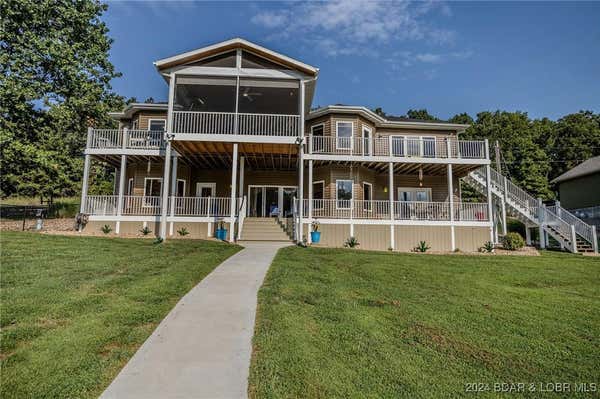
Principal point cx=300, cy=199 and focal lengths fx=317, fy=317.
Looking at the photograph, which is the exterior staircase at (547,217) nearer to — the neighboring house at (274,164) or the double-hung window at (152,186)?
the neighboring house at (274,164)

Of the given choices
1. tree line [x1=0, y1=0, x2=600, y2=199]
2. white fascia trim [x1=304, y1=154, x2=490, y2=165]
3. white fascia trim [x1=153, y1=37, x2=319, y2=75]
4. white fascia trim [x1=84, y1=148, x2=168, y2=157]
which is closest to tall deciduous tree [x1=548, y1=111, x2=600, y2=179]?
white fascia trim [x1=304, y1=154, x2=490, y2=165]

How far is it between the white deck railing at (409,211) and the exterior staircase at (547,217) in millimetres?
2962

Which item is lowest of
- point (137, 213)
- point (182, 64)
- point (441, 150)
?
point (137, 213)

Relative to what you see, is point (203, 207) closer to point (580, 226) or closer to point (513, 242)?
point (513, 242)

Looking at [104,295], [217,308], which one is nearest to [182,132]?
[104,295]

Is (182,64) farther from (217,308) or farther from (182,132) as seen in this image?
(217,308)

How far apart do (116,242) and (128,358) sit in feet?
29.5

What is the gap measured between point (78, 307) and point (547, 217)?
762 inches

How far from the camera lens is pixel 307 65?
13.3m

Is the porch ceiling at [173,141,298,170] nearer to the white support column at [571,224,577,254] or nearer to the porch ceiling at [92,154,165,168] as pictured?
the porch ceiling at [92,154,165,168]

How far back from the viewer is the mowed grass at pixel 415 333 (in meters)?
3.03

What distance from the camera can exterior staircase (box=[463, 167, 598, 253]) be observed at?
14.9 metres

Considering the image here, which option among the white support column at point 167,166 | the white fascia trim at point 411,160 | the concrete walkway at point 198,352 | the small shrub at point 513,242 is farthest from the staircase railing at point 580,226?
the white support column at point 167,166

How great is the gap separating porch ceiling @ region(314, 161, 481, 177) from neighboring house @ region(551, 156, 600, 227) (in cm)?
998
